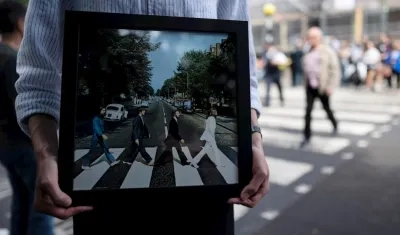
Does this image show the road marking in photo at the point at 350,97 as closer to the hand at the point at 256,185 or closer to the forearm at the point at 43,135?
the hand at the point at 256,185

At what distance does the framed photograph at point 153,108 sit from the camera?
916 millimetres

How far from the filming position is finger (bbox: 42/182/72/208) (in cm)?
90

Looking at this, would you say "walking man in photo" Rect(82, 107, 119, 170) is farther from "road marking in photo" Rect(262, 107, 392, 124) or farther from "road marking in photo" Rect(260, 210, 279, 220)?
"road marking in photo" Rect(262, 107, 392, 124)

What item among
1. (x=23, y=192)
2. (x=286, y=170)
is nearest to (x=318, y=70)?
(x=286, y=170)

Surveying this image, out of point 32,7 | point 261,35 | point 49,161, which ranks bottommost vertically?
point 49,161

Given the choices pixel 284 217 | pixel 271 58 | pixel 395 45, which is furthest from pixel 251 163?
pixel 395 45

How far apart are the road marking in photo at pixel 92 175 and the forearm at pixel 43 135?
10 cm

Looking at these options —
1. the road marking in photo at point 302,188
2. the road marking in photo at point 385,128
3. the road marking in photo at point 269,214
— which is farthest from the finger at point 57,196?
the road marking in photo at point 385,128

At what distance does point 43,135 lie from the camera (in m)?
1.00

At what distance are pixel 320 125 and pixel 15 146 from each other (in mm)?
6485

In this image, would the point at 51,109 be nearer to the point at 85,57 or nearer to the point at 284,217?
the point at 85,57

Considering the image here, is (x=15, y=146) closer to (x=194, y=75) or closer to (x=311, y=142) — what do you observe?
(x=194, y=75)

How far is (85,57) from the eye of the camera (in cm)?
92

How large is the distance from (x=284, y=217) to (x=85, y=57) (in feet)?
9.85
